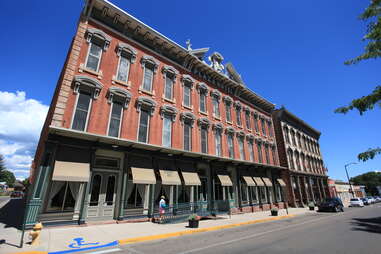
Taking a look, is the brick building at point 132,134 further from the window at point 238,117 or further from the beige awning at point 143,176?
the window at point 238,117

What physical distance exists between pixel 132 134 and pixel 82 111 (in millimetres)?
3171

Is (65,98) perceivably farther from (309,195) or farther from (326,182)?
(326,182)

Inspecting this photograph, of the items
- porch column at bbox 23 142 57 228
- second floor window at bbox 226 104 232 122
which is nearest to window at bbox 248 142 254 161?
second floor window at bbox 226 104 232 122

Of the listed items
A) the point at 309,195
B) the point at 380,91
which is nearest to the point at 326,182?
the point at 309,195

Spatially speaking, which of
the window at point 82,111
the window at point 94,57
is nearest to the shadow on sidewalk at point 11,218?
the window at point 82,111

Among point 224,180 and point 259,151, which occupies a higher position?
point 259,151

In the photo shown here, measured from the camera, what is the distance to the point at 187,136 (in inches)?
631

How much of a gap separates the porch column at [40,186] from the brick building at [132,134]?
38mm

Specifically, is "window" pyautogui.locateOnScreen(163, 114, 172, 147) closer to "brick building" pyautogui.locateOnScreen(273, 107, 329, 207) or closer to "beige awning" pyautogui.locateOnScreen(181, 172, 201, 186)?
"beige awning" pyautogui.locateOnScreen(181, 172, 201, 186)

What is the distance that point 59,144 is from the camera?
373 inches

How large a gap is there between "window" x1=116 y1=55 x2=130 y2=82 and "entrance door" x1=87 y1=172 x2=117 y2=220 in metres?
6.49

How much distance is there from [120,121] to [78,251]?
776 cm

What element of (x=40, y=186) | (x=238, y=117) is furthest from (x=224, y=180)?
(x=40, y=186)

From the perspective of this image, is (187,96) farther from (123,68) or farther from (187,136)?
(123,68)
